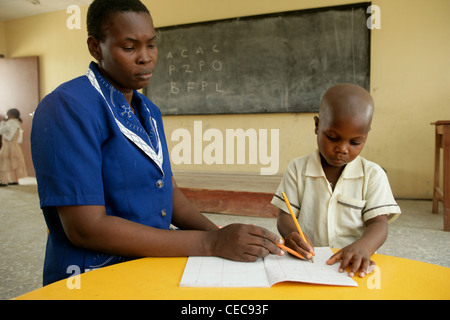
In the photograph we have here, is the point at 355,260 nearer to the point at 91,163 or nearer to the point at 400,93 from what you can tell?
the point at 91,163

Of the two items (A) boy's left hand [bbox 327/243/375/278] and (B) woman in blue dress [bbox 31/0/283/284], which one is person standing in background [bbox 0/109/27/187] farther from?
(A) boy's left hand [bbox 327/243/375/278]

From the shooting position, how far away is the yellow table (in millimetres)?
532

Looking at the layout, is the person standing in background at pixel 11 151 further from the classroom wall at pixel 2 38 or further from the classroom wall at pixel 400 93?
the classroom wall at pixel 400 93

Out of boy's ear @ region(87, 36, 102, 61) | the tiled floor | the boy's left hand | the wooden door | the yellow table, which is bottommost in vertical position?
the tiled floor

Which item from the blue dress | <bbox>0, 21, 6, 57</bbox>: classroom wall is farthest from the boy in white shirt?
<bbox>0, 21, 6, 57</bbox>: classroom wall

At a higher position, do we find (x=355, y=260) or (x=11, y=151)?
(x=11, y=151)

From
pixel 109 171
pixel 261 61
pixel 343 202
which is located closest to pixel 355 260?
pixel 343 202

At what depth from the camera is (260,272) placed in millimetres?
627

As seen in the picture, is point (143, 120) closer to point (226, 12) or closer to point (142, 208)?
point (142, 208)

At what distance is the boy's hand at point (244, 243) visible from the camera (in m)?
0.69

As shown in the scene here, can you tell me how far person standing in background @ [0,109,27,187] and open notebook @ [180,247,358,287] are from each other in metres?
5.87

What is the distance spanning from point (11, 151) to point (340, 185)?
5.92 metres

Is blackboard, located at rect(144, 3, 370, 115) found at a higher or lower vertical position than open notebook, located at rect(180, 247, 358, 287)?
higher

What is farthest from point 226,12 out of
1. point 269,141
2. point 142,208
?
point 142,208
